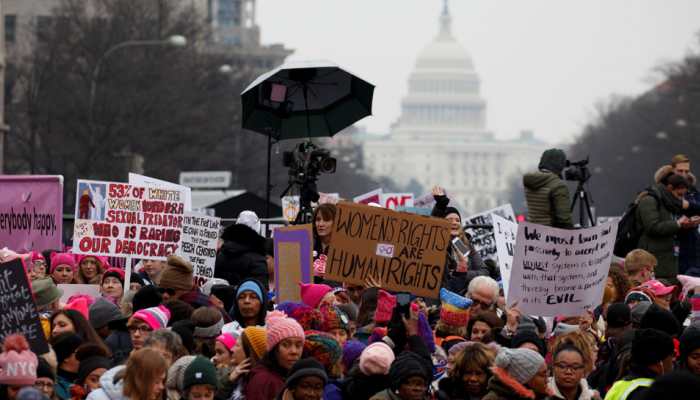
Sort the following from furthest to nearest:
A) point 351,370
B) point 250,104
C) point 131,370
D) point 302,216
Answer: point 250,104
point 302,216
point 351,370
point 131,370

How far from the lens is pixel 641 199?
17.4 metres

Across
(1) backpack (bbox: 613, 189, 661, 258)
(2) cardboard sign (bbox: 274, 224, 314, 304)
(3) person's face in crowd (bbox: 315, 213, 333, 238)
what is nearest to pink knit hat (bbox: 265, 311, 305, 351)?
(2) cardboard sign (bbox: 274, 224, 314, 304)

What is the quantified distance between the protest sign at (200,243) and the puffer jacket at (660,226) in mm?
3494

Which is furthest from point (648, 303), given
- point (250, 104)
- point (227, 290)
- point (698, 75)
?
point (698, 75)

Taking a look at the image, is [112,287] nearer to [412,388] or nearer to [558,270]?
[558,270]

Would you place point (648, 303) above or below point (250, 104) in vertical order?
below

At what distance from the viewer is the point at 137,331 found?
11750 mm

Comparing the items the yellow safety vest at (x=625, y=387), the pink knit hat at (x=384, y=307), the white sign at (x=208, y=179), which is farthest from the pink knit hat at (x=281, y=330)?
the white sign at (x=208, y=179)

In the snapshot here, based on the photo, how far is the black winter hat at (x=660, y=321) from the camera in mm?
11547

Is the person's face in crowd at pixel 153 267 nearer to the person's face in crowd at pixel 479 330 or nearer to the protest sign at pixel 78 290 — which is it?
the protest sign at pixel 78 290

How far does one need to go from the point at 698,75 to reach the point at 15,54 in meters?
22.9

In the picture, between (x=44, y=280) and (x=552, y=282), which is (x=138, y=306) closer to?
(x=44, y=280)

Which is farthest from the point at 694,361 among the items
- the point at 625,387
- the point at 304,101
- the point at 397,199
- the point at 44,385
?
the point at 397,199

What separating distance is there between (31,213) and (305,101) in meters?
3.19
